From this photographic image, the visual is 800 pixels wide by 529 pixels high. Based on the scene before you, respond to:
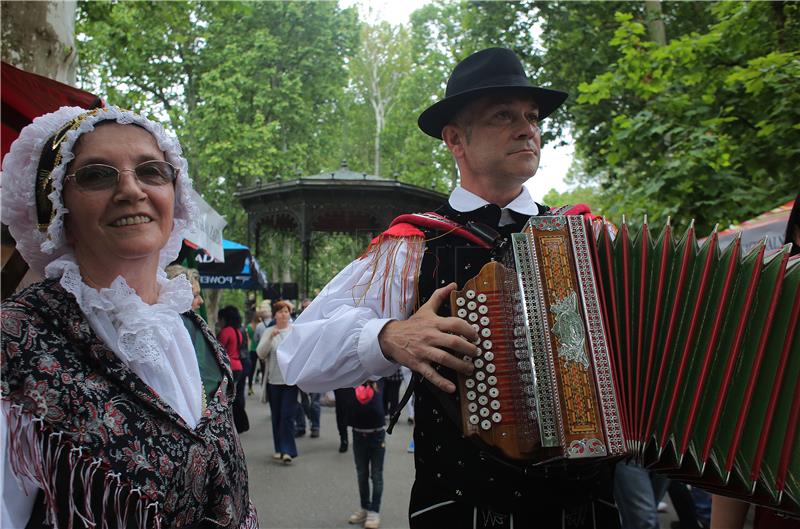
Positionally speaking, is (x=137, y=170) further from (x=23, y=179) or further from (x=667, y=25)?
(x=667, y=25)

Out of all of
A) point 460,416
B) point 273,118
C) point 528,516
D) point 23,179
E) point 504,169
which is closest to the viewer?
point 23,179

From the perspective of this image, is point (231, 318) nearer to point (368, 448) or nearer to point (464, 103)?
point (368, 448)

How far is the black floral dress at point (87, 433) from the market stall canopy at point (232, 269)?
1132 centimetres

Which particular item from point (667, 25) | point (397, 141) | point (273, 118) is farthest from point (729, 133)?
point (397, 141)

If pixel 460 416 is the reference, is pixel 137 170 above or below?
above

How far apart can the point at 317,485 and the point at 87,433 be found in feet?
18.3

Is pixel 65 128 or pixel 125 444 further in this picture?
pixel 65 128

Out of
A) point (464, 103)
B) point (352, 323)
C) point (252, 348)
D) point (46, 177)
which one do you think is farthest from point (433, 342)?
point (252, 348)

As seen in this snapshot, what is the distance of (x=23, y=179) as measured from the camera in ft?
5.53

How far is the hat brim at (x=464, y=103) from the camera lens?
2.27 meters

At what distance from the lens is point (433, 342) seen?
1832 millimetres

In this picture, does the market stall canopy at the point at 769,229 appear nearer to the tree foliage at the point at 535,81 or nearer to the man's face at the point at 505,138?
the tree foliage at the point at 535,81

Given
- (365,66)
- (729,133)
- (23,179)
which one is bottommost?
(23,179)

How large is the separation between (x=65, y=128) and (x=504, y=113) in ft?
4.70
